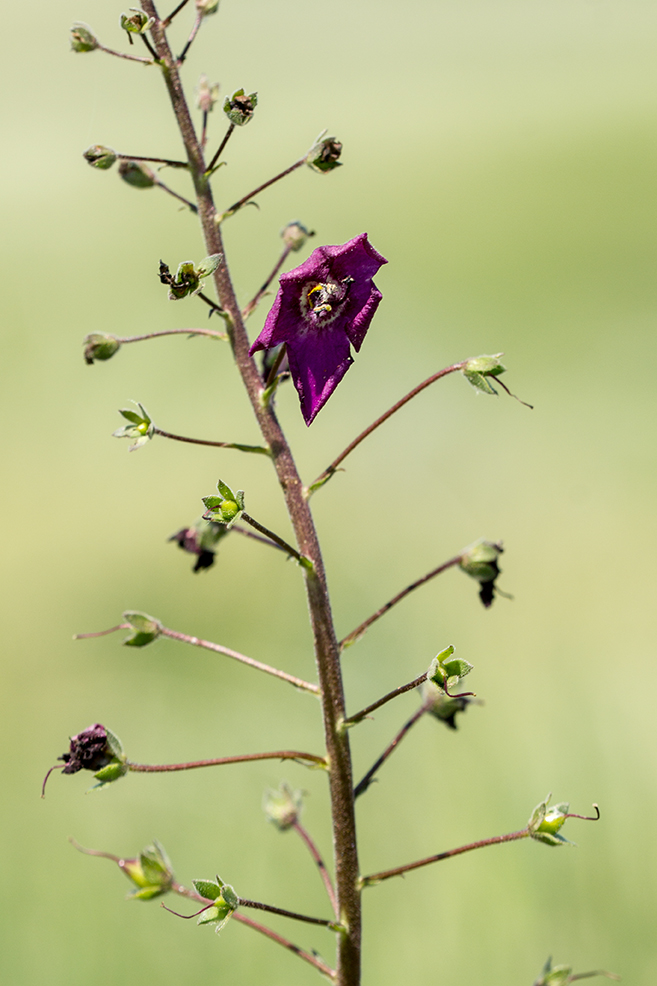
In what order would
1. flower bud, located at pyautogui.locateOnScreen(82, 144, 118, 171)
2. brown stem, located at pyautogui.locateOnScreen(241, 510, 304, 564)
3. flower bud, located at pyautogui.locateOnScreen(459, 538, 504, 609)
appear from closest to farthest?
brown stem, located at pyautogui.locateOnScreen(241, 510, 304, 564), flower bud, located at pyautogui.locateOnScreen(82, 144, 118, 171), flower bud, located at pyautogui.locateOnScreen(459, 538, 504, 609)

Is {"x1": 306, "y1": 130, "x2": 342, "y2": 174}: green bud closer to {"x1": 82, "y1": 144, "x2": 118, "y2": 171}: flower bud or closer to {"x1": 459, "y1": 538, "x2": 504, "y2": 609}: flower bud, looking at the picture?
{"x1": 82, "y1": 144, "x2": 118, "y2": 171}: flower bud

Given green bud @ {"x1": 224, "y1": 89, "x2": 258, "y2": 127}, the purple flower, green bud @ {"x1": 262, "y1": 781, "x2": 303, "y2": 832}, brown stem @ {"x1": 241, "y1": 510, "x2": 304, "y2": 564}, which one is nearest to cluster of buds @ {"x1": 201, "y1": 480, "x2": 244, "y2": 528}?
brown stem @ {"x1": 241, "y1": 510, "x2": 304, "y2": 564}

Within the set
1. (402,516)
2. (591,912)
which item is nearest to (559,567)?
Answer: (402,516)

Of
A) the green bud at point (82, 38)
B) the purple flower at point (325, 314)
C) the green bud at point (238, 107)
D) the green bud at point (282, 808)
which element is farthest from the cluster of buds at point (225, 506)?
the green bud at point (282, 808)

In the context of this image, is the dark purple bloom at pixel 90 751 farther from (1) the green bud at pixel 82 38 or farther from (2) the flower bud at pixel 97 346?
(1) the green bud at pixel 82 38

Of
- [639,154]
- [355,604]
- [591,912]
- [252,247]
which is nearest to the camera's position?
[591,912]

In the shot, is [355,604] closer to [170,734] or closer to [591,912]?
[170,734]

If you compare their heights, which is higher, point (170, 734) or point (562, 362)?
point (562, 362)
